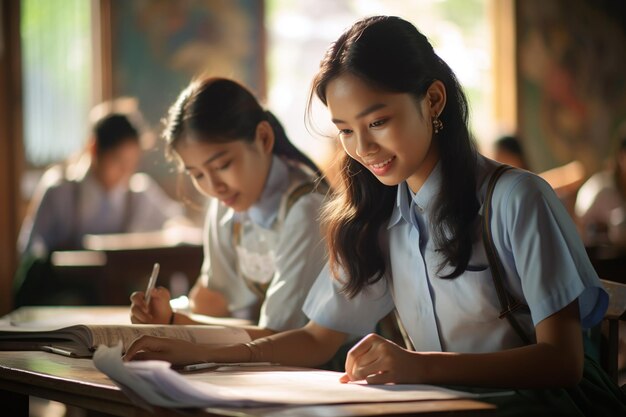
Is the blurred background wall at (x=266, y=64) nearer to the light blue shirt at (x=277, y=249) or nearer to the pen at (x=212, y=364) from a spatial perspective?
the light blue shirt at (x=277, y=249)

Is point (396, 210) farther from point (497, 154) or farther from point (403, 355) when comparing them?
point (497, 154)

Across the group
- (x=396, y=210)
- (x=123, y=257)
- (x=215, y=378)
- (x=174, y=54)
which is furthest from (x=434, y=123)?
(x=174, y=54)

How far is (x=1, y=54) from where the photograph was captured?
657 centimetres

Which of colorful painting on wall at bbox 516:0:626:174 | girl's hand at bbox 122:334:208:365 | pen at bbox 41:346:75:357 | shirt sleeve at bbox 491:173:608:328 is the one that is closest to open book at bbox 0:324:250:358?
pen at bbox 41:346:75:357

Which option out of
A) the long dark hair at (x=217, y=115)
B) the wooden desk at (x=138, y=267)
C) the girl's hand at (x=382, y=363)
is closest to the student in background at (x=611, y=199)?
the wooden desk at (x=138, y=267)

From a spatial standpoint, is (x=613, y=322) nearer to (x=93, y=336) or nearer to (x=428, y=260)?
(x=428, y=260)

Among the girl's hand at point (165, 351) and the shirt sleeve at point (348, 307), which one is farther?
the shirt sleeve at point (348, 307)

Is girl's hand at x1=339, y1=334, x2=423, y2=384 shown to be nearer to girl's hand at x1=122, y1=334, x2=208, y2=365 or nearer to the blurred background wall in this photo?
girl's hand at x1=122, y1=334, x2=208, y2=365

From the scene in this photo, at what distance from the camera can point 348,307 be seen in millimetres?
1920

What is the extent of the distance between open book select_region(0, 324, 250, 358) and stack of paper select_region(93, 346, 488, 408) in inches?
16.4

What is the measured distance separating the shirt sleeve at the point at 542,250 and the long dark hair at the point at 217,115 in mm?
871

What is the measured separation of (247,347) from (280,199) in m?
0.65

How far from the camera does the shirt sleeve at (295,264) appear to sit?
2.21 meters

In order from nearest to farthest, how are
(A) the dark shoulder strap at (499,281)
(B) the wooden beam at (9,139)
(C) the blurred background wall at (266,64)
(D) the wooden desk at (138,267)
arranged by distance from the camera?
(A) the dark shoulder strap at (499,281)
(D) the wooden desk at (138,267)
(B) the wooden beam at (9,139)
(C) the blurred background wall at (266,64)
